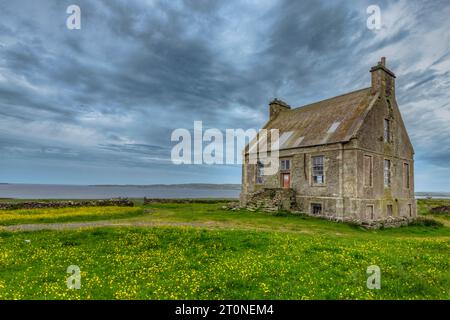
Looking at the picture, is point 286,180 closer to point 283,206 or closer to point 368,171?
point 283,206

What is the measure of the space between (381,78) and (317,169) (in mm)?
13728

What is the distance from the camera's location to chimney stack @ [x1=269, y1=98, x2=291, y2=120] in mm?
51406

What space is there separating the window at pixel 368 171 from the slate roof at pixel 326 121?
393 centimetres

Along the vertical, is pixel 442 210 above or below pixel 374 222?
below

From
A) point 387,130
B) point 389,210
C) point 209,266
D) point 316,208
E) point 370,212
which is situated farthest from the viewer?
point 387,130

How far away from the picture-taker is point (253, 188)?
43938 mm

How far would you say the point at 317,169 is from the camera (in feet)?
114

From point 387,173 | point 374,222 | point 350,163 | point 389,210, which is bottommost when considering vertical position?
point 374,222

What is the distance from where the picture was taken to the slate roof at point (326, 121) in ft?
108

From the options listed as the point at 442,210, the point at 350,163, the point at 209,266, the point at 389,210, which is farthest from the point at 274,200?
the point at 442,210

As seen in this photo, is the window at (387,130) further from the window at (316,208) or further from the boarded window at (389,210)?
the window at (316,208)

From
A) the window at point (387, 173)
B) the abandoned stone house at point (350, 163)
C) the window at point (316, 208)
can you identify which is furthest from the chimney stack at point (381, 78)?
the window at point (316, 208)
